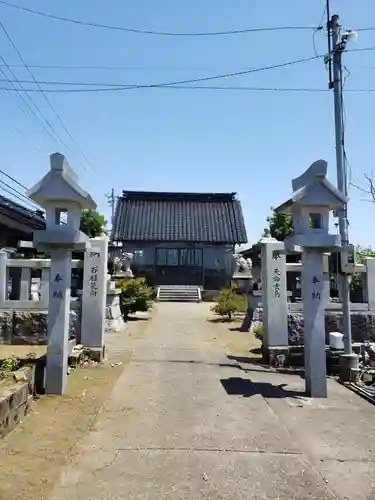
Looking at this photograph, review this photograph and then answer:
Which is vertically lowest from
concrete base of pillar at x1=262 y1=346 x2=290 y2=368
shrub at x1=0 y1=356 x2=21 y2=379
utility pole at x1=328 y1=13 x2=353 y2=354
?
concrete base of pillar at x1=262 y1=346 x2=290 y2=368

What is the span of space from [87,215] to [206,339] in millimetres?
24670

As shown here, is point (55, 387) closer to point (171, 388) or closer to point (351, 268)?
point (171, 388)

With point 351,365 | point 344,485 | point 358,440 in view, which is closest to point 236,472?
point 344,485

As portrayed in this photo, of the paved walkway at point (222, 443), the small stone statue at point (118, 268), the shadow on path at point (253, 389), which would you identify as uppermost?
the small stone statue at point (118, 268)

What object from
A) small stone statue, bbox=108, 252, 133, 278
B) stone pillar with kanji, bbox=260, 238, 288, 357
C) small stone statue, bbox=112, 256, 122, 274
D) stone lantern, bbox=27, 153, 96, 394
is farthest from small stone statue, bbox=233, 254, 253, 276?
Result: stone lantern, bbox=27, 153, 96, 394

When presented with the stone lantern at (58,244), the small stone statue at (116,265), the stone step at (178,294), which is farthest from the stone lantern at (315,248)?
the stone step at (178,294)

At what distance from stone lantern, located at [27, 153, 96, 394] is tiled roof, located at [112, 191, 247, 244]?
2633cm

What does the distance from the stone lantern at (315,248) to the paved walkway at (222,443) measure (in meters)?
0.51

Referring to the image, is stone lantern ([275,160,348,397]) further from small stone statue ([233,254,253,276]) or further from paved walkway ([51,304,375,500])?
small stone statue ([233,254,253,276])

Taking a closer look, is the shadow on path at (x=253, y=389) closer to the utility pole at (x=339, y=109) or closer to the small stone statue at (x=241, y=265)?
the utility pole at (x=339, y=109)

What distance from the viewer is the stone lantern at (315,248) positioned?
22.9ft

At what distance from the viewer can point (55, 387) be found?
6.61m

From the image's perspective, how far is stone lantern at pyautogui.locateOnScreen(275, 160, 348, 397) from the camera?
6.97 meters

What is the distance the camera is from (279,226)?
32.8 m
